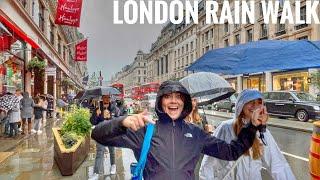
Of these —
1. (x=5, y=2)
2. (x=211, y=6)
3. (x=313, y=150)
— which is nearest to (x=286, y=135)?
(x=313, y=150)

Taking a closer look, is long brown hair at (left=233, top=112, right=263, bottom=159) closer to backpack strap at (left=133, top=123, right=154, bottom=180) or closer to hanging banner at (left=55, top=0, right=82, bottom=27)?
backpack strap at (left=133, top=123, right=154, bottom=180)

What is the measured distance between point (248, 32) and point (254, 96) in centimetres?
4594

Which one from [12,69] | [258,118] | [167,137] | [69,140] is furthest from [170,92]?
[12,69]

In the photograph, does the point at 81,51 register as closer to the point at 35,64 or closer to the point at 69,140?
the point at 35,64

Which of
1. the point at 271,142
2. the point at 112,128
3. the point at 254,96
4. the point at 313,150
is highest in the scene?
the point at 254,96

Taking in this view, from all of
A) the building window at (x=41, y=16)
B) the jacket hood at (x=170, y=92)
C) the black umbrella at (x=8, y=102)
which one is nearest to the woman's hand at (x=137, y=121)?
the jacket hood at (x=170, y=92)

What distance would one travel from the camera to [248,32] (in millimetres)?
47438

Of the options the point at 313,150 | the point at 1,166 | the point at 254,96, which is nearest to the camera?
the point at 254,96

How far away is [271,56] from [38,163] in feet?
21.6

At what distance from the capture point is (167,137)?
255 centimetres

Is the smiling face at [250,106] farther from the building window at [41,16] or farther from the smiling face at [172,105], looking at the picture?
the building window at [41,16]

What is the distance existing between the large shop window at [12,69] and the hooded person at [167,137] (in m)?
12.5

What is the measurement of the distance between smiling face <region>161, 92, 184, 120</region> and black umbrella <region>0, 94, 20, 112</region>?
40.1ft

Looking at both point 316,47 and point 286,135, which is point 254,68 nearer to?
point 316,47
